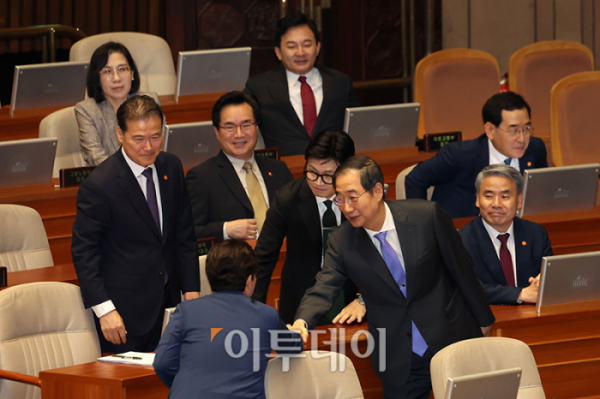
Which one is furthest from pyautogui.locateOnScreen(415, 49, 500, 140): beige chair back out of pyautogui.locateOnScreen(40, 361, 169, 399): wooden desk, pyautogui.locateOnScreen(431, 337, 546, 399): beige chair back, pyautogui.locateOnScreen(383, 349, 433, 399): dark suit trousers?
pyautogui.locateOnScreen(40, 361, 169, 399): wooden desk

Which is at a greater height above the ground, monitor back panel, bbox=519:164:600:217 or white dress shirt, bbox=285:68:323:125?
white dress shirt, bbox=285:68:323:125

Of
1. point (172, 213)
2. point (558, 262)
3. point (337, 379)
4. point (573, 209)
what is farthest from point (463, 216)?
point (337, 379)

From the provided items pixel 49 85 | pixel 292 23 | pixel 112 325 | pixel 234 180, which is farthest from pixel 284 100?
pixel 112 325

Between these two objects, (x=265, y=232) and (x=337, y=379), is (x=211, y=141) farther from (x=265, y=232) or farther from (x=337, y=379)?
(x=337, y=379)

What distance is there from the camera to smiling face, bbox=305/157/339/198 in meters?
3.07

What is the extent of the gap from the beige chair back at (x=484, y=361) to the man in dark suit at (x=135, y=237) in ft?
3.38

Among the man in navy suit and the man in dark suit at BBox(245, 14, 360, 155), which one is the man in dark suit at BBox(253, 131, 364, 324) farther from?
the man in dark suit at BBox(245, 14, 360, 155)

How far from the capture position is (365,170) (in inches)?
107

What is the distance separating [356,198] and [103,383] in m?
0.96

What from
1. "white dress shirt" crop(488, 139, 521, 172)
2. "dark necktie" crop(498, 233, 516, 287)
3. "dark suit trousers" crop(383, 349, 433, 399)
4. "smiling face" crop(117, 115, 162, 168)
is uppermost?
"smiling face" crop(117, 115, 162, 168)

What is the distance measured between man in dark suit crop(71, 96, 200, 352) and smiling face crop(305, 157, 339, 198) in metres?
0.48

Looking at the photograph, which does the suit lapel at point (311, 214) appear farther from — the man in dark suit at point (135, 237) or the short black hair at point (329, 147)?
the man in dark suit at point (135, 237)

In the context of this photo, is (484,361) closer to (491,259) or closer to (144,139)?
(491,259)

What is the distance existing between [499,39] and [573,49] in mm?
1157
